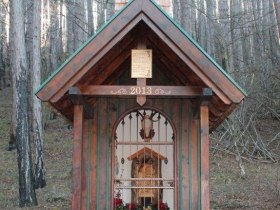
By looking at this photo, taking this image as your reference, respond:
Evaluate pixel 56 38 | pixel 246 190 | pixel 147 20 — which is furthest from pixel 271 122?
pixel 56 38

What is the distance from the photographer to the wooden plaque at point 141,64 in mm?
6773

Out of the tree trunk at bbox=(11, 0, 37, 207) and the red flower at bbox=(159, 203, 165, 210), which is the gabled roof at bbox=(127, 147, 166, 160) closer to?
the red flower at bbox=(159, 203, 165, 210)

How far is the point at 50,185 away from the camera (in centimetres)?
1515

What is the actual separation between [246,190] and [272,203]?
1701 mm

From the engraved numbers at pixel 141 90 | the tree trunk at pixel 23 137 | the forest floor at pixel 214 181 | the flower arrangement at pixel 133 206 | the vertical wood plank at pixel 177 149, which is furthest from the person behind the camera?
the forest floor at pixel 214 181

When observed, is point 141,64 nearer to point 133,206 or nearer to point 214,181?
point 133,206

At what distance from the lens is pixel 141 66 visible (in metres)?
6.80

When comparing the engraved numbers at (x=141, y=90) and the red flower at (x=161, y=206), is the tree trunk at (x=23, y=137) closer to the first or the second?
the red flower at (x=161, y=206)

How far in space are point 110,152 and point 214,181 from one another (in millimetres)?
8218

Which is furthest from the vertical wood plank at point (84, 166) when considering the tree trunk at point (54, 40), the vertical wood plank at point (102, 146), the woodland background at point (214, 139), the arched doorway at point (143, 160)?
the tree trunk at point (54, 40)

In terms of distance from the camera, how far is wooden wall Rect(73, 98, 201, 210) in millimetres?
7586

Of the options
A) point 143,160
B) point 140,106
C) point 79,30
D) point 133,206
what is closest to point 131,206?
point 133,206

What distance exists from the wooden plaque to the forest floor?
644cm

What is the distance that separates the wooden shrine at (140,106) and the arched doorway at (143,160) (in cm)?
2
